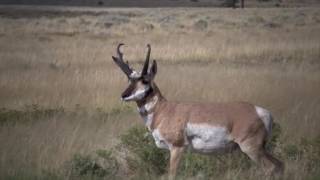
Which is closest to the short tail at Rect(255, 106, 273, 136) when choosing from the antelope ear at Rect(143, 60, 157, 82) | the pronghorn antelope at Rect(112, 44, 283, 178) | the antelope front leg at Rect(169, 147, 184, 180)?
the pronghorn antelope at Rect(112, 44, 283, 178)

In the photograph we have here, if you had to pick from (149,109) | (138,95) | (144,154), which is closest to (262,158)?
(149,109)

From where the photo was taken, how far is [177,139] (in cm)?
769

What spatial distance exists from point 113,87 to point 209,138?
910 centimetres

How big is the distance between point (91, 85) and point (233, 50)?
9.75 m

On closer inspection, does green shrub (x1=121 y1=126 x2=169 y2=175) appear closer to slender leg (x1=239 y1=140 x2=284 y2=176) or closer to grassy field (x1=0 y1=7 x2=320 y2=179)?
grassy field (x1=0 y1=7 x2=320 y2=179)

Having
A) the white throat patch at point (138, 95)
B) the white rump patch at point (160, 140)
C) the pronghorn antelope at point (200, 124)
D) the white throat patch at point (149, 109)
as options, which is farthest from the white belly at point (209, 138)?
the white throat patch at point (138, 95)

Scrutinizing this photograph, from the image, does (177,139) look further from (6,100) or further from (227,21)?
(227,21)

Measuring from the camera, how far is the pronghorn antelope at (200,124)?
7.61m

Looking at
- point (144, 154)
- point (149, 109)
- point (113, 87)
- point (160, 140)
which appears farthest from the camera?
point (113, 87)

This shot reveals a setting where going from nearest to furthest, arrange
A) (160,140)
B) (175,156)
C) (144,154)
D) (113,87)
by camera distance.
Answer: (175,156)
(160,140)
(144,154)
(113,87)

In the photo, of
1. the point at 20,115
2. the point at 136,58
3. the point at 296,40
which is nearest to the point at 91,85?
the point at 20,115

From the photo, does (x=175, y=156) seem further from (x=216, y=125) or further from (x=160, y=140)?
(x=216, y=125)

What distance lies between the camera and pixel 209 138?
299 inches

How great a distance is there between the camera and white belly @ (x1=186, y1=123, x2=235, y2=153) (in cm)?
759
